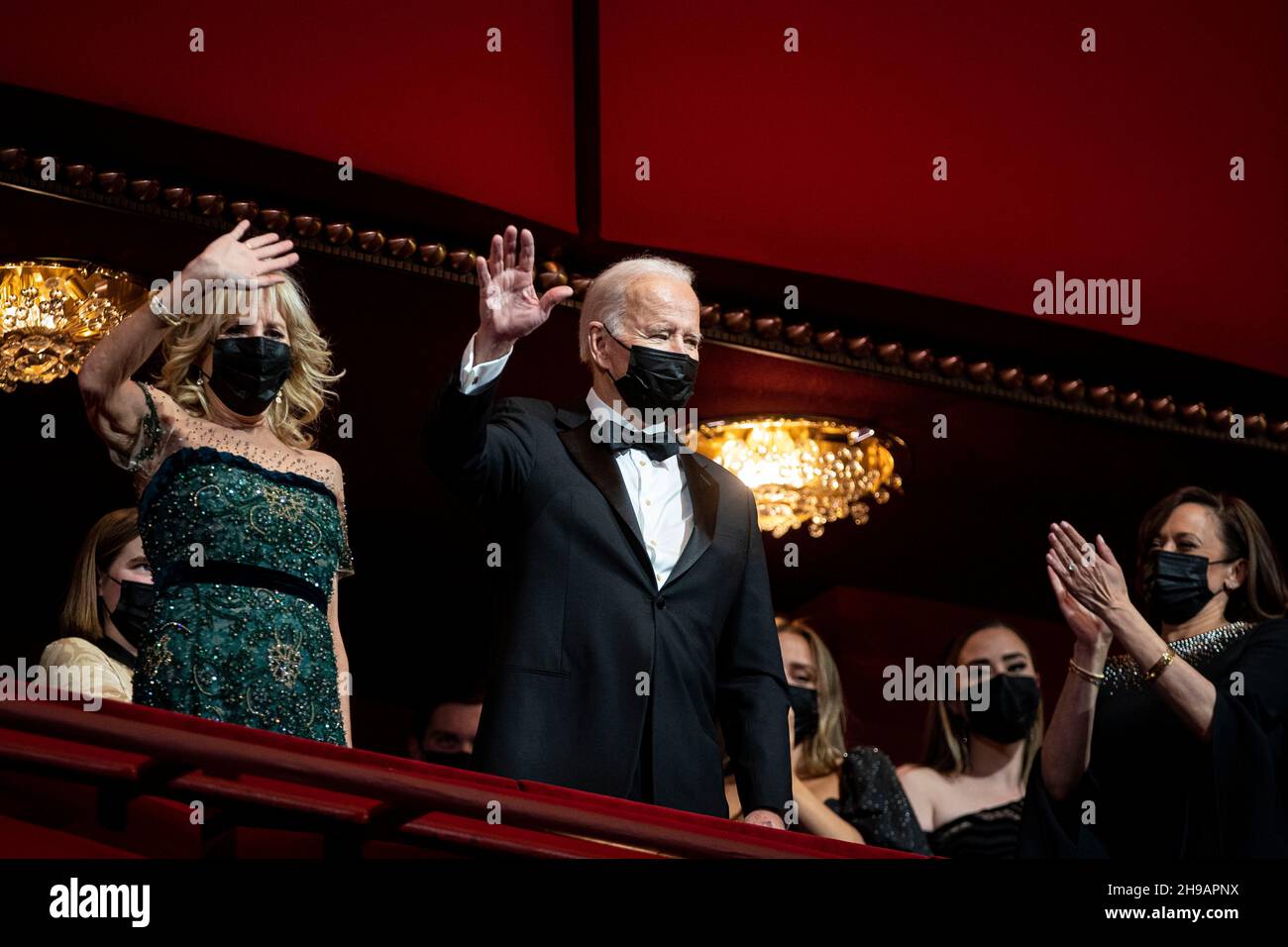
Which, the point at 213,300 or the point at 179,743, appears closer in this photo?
the point at 179,743

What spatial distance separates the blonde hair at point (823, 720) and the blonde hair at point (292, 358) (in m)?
1.51

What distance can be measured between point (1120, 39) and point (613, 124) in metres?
1.45

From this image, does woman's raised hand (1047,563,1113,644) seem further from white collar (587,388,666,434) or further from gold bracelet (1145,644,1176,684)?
white collar (587,388,666,434)

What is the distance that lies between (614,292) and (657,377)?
8.0 inches

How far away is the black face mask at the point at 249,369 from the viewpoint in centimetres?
305

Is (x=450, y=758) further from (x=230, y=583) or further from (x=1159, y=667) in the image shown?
(x=1159, y=667)

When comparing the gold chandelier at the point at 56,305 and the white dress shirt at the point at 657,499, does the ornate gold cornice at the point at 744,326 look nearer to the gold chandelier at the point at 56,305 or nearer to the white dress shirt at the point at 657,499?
the gold chandelier at the point at 56,305

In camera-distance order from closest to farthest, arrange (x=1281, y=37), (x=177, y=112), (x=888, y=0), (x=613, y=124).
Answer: (x=177, y=112) → (x=613, y=124) → (x=888, y=0) → (x=1281, y=37)

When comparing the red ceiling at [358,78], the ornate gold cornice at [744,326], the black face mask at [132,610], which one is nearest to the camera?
the black face mask at [132,610]

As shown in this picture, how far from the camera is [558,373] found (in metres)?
4.96

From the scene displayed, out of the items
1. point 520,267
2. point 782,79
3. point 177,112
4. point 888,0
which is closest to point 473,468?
point 520,267

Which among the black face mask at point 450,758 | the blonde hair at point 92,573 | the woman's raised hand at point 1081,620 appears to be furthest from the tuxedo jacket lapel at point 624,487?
the black face mask at point 450,758

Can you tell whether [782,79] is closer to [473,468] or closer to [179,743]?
[473,468]

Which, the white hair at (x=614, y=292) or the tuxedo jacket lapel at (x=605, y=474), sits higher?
the white hair at (x=614, y=292)
